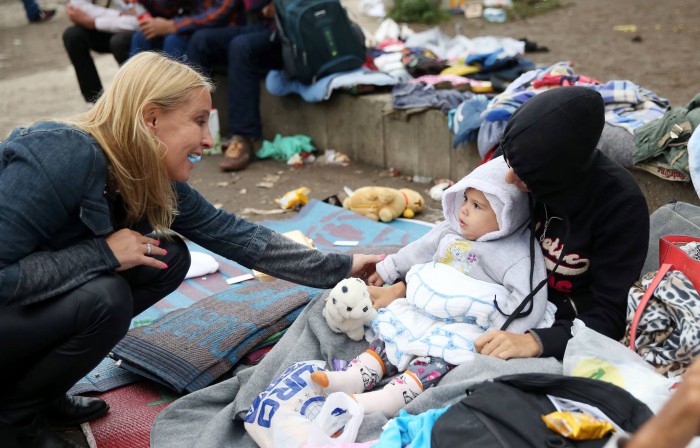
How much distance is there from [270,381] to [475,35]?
665 centimetres

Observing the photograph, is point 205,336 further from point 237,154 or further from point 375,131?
point 237,154

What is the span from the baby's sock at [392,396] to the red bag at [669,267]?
2.19ft

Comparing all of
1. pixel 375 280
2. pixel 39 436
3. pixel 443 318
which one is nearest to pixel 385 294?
pixel 375 280

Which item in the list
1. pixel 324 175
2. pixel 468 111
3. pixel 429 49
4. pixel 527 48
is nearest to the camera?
pixel 468 111

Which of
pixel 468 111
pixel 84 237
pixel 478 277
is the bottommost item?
pixel 468 111

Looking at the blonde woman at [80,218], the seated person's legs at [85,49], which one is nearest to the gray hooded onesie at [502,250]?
the blonde woman at [80,218]

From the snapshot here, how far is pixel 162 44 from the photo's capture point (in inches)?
254

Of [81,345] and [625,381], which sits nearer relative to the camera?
[625,381]

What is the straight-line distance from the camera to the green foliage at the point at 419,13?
9.40m

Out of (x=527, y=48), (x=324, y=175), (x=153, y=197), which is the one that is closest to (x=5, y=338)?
(x=153, y=197)

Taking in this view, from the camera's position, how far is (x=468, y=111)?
15.6 feet

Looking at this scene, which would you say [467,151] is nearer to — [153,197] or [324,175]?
[324,175]

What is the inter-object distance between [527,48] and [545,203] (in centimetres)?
526

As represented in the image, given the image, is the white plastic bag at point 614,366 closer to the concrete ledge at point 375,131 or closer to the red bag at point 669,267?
the red bag at point 669,267
